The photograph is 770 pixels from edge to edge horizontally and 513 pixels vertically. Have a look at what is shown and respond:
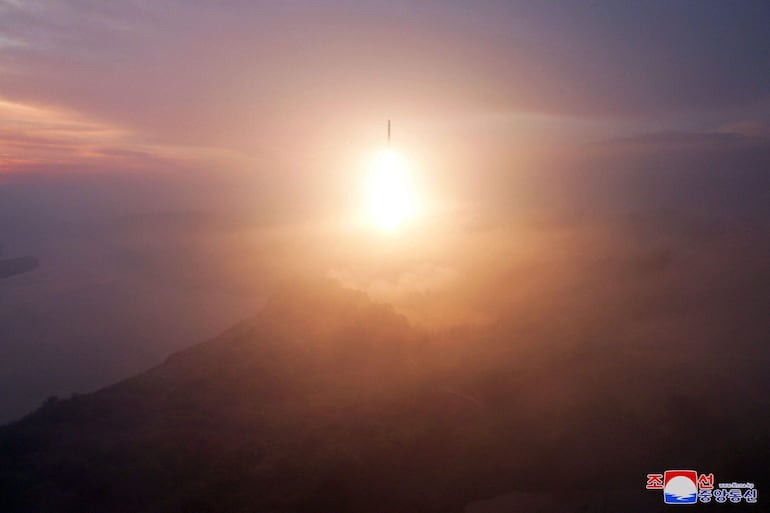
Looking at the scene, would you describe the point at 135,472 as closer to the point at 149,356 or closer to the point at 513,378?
the point at 513,378

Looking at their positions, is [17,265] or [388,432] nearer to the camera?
[388,432]

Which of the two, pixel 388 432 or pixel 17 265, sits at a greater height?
pixel 17 265

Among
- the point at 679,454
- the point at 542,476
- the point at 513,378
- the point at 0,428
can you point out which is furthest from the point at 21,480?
the point at 679,454

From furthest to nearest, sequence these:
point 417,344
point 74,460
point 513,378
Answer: point 417,344 < point 513,378 < point 74,460

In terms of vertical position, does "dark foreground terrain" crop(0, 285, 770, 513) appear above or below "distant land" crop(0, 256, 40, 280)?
below
